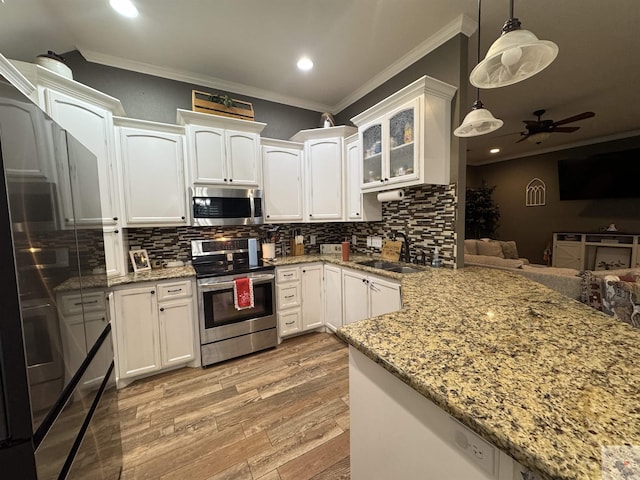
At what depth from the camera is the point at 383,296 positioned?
7.45 ft

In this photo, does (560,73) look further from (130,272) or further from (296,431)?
(130,272)

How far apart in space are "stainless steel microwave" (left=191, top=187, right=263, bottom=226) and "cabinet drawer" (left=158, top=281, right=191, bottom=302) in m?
0.62

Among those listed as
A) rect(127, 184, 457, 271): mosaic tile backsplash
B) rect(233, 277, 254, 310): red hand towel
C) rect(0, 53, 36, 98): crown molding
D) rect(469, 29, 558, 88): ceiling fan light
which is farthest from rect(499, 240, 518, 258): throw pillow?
rect(0, 53, 36, 98): crown molding

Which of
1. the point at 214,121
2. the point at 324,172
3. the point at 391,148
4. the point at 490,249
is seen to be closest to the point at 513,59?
the point at 391,148

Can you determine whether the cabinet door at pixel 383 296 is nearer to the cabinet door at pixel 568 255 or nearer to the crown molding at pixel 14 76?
the crown molding at pixel 14 76

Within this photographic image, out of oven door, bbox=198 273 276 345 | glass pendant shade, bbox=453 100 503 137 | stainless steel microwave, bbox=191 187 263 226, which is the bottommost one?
oven door, bbox=198 273 276 345

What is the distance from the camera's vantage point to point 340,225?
3795mm

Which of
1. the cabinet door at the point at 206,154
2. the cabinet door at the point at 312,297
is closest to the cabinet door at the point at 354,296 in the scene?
the cabinet door at the point at 312,297

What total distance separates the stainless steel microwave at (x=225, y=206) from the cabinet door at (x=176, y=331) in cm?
82

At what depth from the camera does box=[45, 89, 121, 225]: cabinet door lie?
6.25 ft

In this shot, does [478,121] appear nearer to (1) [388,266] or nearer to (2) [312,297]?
(1) [388,266]

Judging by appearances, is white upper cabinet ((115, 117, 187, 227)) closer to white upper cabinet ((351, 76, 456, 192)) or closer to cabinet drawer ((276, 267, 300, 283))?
cabinet drawer ((276, 267, 300, 283))

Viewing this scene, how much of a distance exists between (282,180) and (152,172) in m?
1.32

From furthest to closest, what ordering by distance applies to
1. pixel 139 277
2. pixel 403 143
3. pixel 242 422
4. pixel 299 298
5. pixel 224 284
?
pixel 299 298
pixel 224 284
pixel 403 143
pixel 139 277
pixel 242 422
